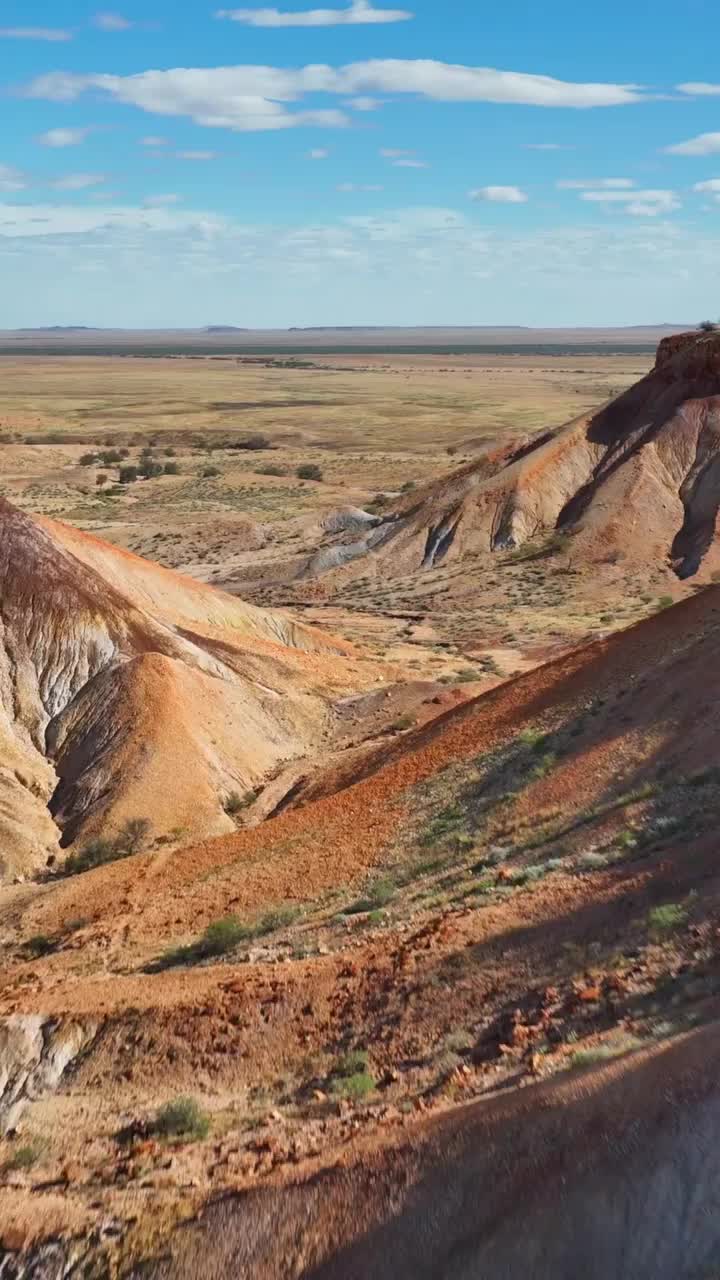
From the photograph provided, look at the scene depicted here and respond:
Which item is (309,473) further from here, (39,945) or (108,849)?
(39,945)

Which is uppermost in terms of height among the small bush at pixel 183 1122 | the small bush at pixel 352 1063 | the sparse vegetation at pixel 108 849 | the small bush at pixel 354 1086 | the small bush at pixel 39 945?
the small bush at pixel 354 1086

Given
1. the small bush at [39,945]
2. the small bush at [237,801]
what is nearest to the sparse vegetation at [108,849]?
the small bush at [237,801]

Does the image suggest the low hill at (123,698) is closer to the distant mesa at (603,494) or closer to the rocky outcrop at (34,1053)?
the rocky outcrop at (34,1053)

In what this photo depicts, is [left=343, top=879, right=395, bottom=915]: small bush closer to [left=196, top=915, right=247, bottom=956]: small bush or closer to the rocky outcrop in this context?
[left=196, top=915, right=247, bottom=956]: small bush

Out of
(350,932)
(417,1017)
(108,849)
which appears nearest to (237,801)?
(108,849)

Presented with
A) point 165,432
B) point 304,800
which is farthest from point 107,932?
point 165,432

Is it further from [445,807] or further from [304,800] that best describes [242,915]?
[304,800]
